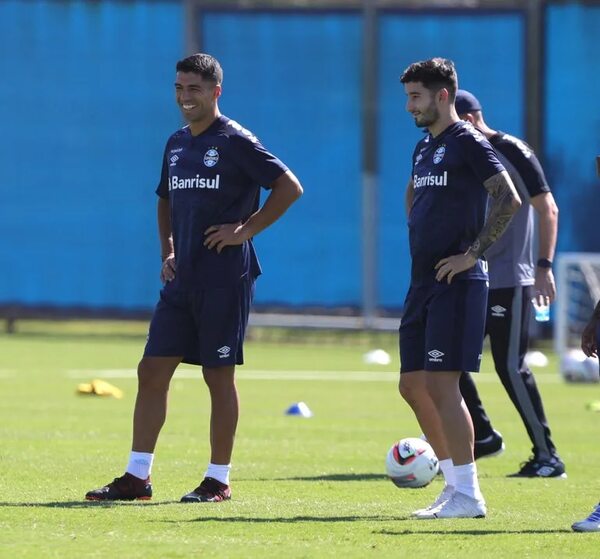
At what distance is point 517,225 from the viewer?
11.5 m

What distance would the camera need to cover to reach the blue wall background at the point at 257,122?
2716 centimetres

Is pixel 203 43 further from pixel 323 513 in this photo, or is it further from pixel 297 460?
pixel 323 513

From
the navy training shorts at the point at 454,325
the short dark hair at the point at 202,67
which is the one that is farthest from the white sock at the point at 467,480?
the short dark hair at the point at 202,67

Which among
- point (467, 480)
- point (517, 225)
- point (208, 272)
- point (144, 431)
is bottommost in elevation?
point (467, 480)

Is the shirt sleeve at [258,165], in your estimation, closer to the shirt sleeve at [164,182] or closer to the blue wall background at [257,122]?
the shirt sleeve at [164,182]

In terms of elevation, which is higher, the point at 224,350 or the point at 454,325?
the point at 454,325

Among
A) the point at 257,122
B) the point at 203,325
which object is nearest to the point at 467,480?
the point at 203,325

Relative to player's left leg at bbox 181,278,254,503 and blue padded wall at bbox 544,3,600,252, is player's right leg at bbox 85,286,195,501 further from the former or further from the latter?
blue padded wall at bbox 544,3,600,252

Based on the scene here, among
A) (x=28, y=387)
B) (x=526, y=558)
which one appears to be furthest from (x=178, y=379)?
(x=526, y=558)

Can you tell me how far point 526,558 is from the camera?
23.9 ft

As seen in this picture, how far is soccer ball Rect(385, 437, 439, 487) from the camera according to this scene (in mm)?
10109

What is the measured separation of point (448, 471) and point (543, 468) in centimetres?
241

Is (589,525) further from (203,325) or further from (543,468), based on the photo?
(543,468)

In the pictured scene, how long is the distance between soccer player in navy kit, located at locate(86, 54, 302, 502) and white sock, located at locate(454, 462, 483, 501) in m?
1.37
